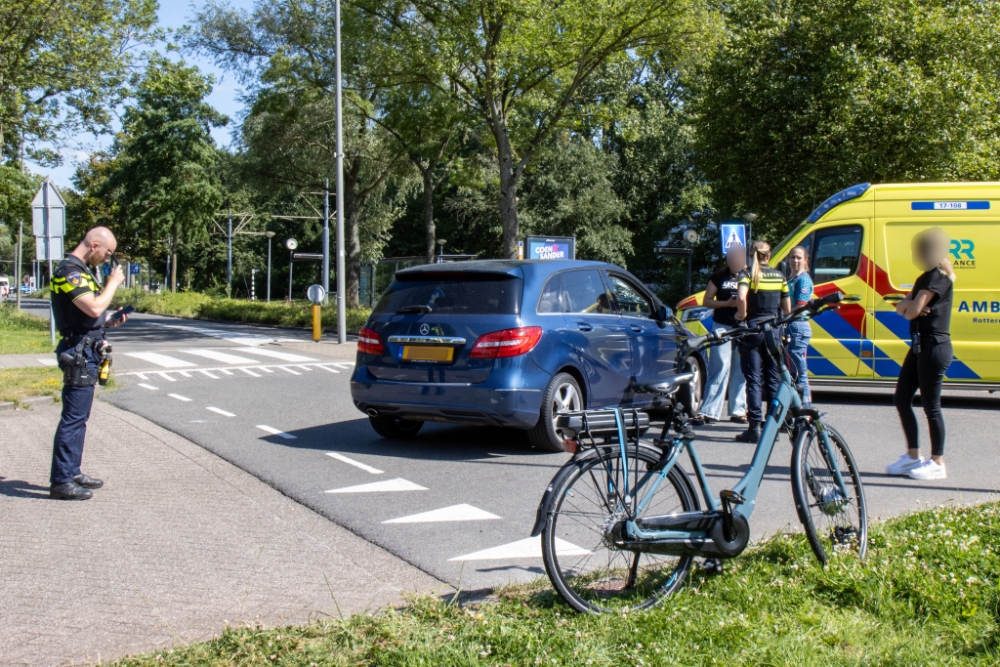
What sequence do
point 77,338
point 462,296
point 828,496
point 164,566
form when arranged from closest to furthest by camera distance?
point 828,496
point 164,566
point 77,338
point 462,296

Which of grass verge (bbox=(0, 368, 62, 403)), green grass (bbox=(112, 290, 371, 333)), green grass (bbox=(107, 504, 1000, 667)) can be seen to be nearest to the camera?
green grass (bbox=(107, 504, 1000, 667))

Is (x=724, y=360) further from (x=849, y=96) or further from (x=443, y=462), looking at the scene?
(x=849, y=96)

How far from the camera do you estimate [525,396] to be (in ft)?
24.0

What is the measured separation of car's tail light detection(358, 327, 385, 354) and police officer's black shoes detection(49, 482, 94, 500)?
2.55 m

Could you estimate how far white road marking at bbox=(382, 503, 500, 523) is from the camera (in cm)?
563

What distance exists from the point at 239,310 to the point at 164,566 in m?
30.9

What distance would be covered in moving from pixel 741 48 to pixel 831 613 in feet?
87.7

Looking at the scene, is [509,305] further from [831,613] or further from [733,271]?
[831,613]

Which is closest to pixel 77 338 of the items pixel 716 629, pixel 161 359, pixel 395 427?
pixel 395 427

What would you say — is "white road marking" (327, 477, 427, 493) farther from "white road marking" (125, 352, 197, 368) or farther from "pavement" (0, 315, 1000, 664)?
"white road marking" (125, 352, 197, 368)

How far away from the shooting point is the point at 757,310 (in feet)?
28.1

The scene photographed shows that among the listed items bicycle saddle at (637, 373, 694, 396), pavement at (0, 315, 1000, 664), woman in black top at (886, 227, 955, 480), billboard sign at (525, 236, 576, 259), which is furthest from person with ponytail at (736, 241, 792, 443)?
billboard sign at (525, 236, 576, 259)

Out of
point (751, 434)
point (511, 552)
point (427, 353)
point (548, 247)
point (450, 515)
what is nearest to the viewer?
point (511, 552)

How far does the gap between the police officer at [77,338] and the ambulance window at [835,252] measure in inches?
313
